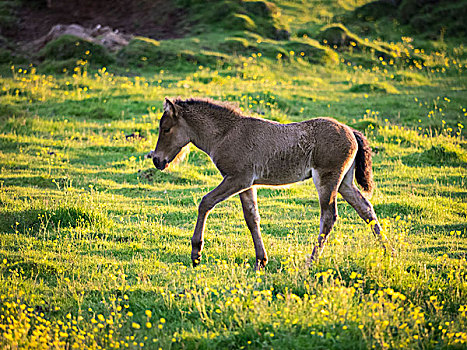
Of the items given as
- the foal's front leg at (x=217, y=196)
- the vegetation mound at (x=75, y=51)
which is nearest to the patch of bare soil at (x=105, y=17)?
the vegetation mound at (x=75, y=51)

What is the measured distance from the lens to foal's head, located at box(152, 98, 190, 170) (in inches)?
313

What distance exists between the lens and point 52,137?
15742mm

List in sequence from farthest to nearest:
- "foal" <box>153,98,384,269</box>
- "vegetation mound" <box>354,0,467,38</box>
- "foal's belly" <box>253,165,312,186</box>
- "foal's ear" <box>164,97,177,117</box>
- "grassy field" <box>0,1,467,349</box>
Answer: "vegetation mound" <box>354,0,467,38</box> → "foal's ear" <box>164,97,177,117</box> → "foal's belly" <box>253,165,312,186</box> → "foal" <box>153,98,384,269</box> → "grassy field" <box>0,1,467,349</box>

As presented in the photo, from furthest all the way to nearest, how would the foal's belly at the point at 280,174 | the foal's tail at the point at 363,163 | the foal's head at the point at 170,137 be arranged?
1. the foal's tail at the point at 363,163
2. the foal's head at the point at 170,137
3. the foal's belly at the point at 280,174

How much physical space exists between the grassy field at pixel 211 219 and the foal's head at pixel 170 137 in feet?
5.23

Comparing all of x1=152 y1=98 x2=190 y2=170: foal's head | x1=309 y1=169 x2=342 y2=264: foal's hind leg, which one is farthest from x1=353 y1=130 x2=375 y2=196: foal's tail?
x1=152 y1=98 x2=190 y2=170: foal's head

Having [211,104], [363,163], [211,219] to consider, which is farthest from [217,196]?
[211,219]

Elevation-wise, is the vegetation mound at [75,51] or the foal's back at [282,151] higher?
the foal's back at [282,151]

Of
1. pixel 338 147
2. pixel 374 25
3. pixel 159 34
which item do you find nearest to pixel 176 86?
pixel 159 34

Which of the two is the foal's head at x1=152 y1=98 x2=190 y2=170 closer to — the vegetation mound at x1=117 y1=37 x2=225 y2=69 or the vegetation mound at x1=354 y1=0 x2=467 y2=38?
the vegetation mound at x1=117 y1=37 x2=225 y2=69

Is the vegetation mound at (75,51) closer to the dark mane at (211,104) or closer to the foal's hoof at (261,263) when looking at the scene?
the dark mane at (211,104)

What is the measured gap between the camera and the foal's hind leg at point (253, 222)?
25.5 ft

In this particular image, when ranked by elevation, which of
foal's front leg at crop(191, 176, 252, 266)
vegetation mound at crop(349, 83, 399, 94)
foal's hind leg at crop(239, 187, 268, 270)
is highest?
foal's front leg at crop(191, 176, 252, 266)

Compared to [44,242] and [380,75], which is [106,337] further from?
[380,75]
